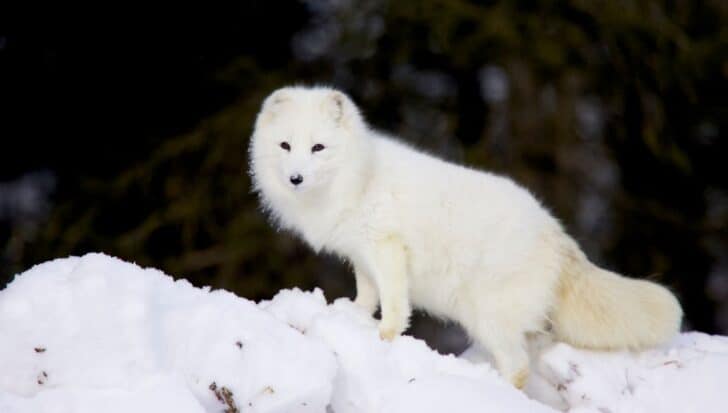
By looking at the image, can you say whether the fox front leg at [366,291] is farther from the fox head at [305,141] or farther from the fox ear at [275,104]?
the fox ear at [275,104]

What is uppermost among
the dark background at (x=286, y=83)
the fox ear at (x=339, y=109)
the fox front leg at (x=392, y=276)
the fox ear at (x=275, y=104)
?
the fox ear at (x=339, y=109)

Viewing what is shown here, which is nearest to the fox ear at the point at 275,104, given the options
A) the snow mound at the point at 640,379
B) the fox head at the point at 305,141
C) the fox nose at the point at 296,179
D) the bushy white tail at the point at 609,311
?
the fox head at the point at 305,141

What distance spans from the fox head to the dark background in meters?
3.08

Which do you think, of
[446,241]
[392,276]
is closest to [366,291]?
[392,276]

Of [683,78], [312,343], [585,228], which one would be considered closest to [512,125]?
[585,228]

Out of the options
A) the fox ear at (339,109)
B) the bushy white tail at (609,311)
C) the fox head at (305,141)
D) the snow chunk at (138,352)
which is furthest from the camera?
the fox ear at (339,109)

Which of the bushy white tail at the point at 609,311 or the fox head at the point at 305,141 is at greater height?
the fox head at the point at 305,141

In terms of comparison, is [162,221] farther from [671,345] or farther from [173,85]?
[671,345]

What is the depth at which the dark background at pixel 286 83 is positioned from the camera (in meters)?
7.11

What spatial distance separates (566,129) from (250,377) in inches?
203

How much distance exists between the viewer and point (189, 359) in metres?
2.54

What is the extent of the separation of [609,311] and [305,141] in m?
1.38

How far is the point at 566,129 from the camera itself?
720cm

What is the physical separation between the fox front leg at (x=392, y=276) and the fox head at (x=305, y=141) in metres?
0.36
